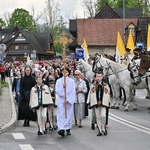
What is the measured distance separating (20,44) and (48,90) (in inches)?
3786

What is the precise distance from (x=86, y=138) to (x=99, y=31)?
56.0 m

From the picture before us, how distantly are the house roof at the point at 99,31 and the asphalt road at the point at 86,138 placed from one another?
5017 centimetres

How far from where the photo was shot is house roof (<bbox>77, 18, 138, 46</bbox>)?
65875 millimetres

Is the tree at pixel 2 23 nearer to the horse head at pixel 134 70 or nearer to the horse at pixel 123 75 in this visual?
the horse at pixel 123 75

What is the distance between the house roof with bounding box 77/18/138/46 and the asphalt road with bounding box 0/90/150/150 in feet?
165

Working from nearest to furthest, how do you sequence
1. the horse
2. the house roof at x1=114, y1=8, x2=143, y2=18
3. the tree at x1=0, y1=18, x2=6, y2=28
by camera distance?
the horse, the house roof at x1=114, y1=8, x2=143, y2=18, the tree at x1=0, y1=18, x2=6, y2=28

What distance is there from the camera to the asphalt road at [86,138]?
11.0 metres

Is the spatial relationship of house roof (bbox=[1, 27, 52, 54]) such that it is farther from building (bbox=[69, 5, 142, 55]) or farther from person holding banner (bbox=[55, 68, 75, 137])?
person holding banner (bbox=[55, 68, 75, 137])

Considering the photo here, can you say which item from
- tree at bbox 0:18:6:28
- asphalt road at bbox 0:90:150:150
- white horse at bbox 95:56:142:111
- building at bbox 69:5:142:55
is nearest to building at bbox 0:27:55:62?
tree at bbox 0:18:6:28

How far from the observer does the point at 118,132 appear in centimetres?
1333

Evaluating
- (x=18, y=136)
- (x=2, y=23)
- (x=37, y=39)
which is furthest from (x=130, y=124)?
(x=2, y=23)

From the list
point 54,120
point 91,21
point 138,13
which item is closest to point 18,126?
point 54,120

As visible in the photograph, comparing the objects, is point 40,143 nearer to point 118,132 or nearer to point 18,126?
point 118,132

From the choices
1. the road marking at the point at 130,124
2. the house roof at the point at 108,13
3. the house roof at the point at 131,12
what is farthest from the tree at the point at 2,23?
the road marking at the point at 130,124
